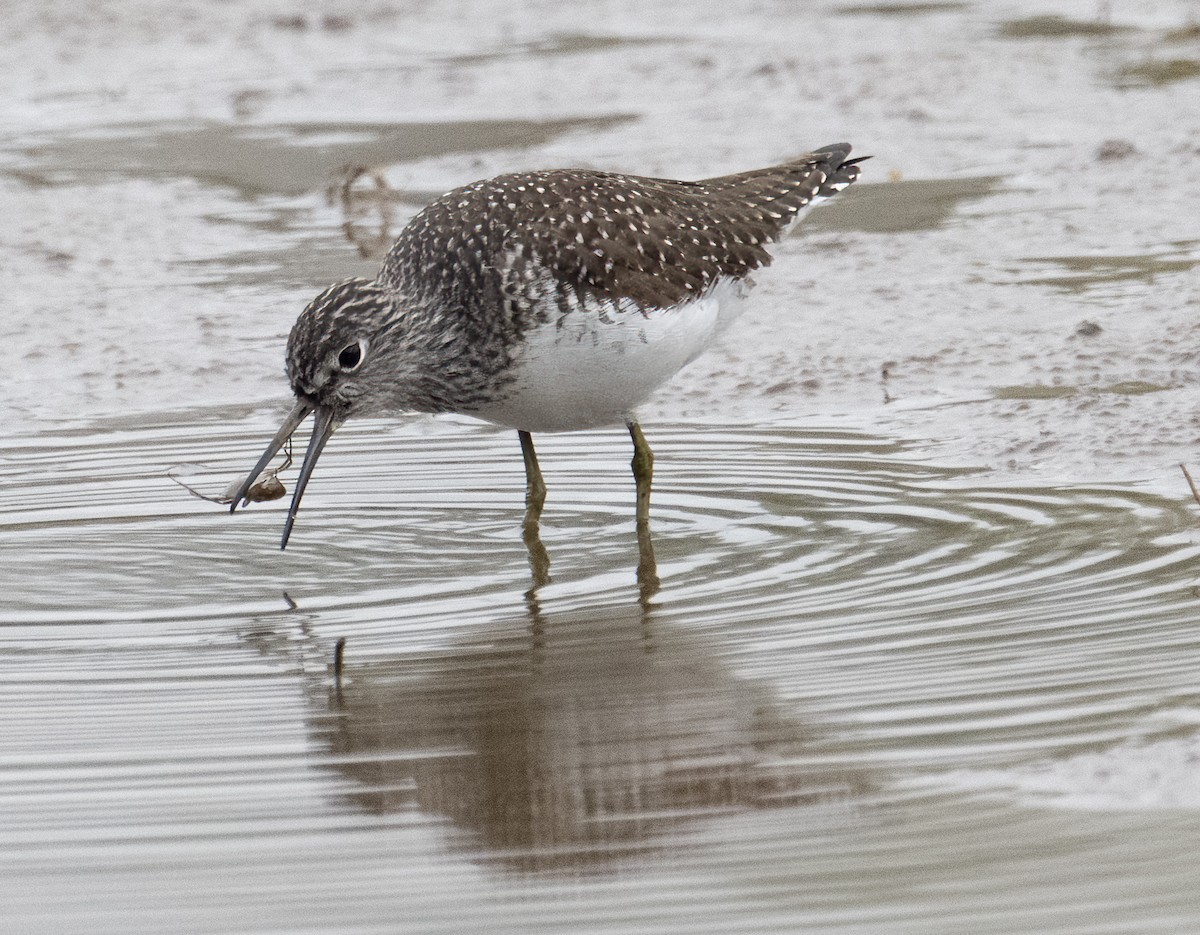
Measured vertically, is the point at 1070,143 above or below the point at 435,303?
below

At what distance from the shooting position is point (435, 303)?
283 inches

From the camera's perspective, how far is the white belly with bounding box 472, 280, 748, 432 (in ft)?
22.9

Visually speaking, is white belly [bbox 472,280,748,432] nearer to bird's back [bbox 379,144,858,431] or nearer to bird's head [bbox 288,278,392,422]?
bird's back [bbox 379,144,858,431]

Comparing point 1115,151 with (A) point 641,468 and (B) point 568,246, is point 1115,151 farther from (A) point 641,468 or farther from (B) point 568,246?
(B) point 568,246

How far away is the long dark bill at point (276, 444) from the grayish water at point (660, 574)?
240mm

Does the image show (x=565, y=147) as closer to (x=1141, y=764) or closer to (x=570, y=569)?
(x=570, y=569)

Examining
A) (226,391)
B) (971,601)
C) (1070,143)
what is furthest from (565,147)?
(971,601)

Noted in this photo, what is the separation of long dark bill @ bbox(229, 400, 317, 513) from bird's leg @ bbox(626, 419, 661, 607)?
1262 mm

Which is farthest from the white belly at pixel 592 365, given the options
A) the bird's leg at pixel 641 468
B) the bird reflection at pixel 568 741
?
the bird reflection at pixel 568 741

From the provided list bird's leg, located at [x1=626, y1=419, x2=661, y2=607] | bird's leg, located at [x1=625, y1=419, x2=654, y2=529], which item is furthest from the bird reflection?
bird's leg, located at [x1=625, y1=419, x2=654, y2=529]

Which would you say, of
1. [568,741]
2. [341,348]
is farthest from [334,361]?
[568,741]

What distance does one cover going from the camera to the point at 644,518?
7.28m

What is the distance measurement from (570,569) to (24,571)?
6.27 ft

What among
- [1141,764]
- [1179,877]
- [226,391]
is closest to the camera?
[1179,877]
